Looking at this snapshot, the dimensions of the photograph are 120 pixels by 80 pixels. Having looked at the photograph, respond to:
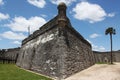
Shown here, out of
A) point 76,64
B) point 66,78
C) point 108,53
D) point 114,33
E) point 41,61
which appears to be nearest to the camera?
point 66,78

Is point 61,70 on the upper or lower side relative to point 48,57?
lower

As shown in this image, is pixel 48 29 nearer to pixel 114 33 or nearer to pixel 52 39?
pixel 52 39

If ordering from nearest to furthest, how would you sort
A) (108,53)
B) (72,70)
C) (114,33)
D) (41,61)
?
(72,70) < (41,61) < (114,33) < (108,53)

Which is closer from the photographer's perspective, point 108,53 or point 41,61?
point 41,61

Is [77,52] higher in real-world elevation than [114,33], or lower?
lower

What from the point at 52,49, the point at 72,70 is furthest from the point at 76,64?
the point at 52,49

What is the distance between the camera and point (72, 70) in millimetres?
14344

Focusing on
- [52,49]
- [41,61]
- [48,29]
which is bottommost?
[41,61]

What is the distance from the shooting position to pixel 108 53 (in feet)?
146

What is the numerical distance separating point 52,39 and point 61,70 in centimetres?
334

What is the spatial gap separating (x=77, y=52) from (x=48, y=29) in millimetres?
3628

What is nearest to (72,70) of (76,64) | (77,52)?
(76,64)

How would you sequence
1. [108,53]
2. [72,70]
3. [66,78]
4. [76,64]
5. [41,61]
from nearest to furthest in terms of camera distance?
1. [66,78]
2. [72,70]
3. [76,64]
4. [41,61]
5. [108,53]

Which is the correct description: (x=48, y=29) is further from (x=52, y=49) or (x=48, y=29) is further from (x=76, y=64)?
(x=76, y=64)
